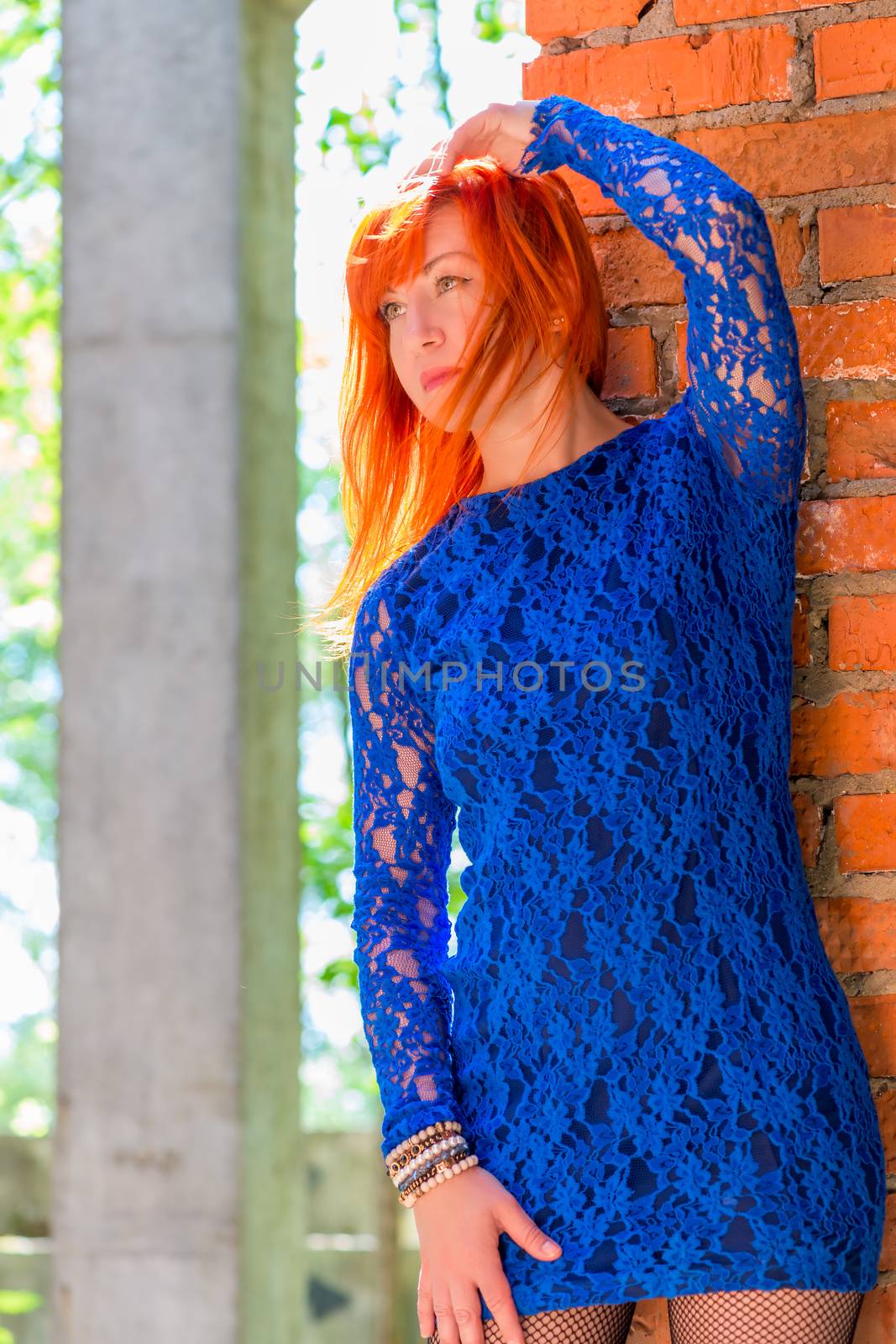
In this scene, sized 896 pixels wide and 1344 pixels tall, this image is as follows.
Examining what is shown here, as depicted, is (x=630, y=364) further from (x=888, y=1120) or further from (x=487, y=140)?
(x=888, y=1120)

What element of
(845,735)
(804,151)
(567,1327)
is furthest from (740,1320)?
(804,151)

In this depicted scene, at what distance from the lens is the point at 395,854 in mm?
1763

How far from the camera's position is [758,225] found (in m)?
1.53

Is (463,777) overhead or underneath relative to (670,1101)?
overhead

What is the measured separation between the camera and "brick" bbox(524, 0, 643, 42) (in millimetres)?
1883

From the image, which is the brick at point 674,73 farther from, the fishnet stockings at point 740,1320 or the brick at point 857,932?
the fishnet stockings at point 740,1320

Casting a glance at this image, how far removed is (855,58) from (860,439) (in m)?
0.49

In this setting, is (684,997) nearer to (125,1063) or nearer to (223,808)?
(223,808)

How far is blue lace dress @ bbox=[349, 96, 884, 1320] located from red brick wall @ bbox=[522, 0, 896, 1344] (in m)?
0.14

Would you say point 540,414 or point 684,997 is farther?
point 540,414

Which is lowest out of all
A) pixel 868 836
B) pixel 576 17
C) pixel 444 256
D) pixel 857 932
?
pixel 857 932

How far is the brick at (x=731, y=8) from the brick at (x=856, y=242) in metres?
0.28

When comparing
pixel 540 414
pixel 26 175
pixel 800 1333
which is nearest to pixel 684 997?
pixel 800 1333

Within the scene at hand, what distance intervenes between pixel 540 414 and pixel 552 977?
2.29 feet
